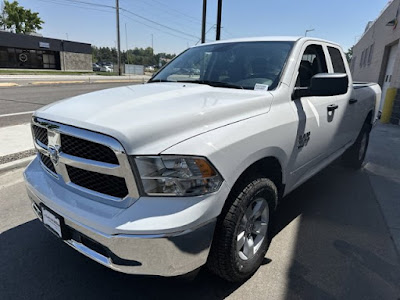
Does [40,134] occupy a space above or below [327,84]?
below

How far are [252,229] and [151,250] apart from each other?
101 cm

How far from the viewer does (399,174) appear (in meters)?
5.35

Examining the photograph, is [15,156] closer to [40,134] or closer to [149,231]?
[40,134]

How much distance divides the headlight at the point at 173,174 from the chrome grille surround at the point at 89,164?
8cm

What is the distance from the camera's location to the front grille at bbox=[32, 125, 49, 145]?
242 cm

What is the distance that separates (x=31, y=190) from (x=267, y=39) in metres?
2.65

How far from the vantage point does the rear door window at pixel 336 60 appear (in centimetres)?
396

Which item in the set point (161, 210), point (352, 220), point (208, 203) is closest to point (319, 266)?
point (352, 220)

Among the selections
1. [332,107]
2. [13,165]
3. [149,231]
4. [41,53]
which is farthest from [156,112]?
[41,53]

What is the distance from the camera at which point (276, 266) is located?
9.20ft

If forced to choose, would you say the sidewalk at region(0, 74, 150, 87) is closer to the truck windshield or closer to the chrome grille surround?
the truck windshield

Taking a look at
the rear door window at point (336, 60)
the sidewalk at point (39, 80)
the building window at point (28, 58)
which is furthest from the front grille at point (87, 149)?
the building window at point (28, 58)

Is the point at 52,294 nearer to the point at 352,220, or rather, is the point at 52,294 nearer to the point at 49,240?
the point at 49,240

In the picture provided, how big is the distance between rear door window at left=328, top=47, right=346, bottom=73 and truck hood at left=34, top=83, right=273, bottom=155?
5.79 feet
